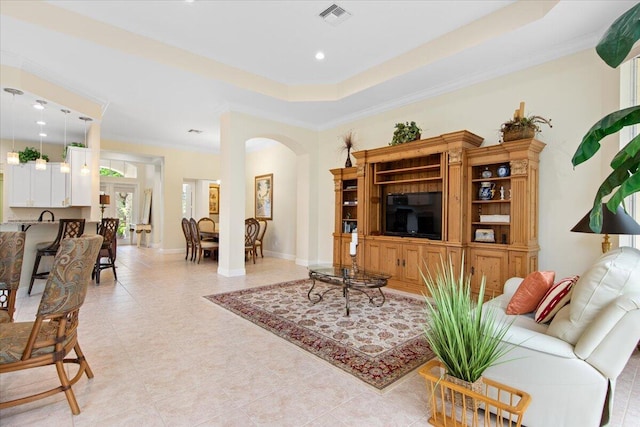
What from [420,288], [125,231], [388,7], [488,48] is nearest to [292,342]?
[420,288]

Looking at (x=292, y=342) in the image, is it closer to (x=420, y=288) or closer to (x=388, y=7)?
(x=420, y=288)

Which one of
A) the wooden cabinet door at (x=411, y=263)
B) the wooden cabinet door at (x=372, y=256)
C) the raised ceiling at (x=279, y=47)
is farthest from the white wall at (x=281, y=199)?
the wooden cabinet door at (x=411, y=263)

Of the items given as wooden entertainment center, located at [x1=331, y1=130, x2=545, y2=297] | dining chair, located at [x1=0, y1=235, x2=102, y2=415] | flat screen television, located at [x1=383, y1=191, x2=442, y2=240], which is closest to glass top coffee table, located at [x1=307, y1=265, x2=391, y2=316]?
wooden entertainment center, located at [x1=331, y1=130, x2=545, y2=297]

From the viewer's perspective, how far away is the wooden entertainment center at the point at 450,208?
3.80 metres

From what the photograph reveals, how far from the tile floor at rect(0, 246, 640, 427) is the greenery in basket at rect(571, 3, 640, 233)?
1.56 meters

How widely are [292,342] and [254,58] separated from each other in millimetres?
4029

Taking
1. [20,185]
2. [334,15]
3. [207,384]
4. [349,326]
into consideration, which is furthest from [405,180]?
[20,185]

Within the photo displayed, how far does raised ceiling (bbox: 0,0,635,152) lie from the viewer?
3428mm

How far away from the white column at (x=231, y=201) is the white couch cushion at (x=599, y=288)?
4994 millimetres

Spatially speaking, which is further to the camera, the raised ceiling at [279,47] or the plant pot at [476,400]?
the raised ceiling at [279,47]

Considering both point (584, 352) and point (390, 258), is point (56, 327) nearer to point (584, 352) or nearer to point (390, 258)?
point (584, 352)

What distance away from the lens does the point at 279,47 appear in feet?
14.1

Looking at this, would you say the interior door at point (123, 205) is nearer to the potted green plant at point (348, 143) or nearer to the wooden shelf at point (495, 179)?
the potted green plant at point (348, 143)

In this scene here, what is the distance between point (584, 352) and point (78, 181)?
305 inches
